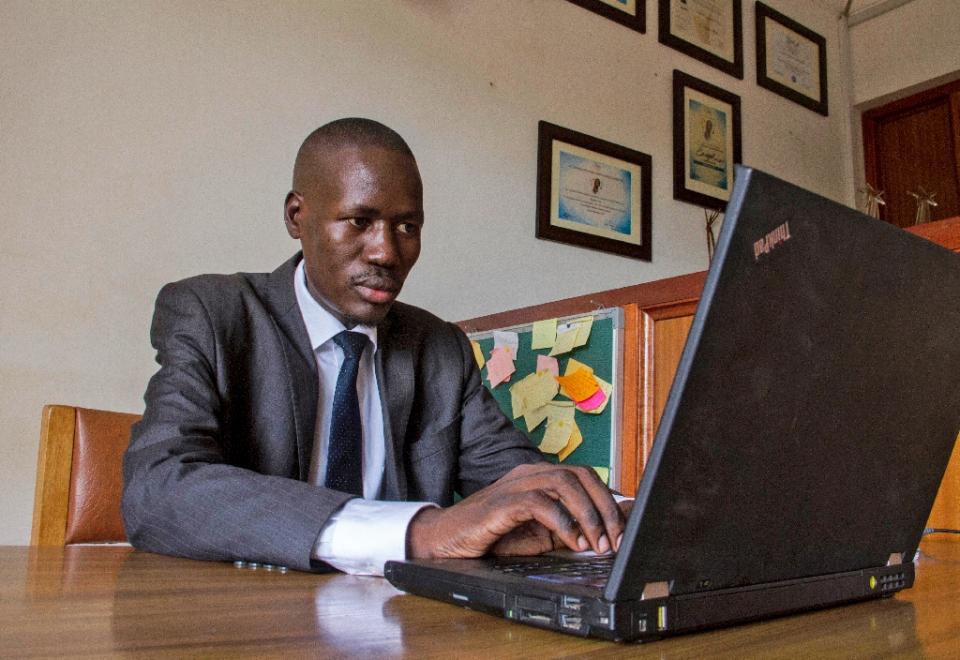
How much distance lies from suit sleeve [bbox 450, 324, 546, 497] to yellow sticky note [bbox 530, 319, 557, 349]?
0.39 m

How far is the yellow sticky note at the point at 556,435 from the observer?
1726mm

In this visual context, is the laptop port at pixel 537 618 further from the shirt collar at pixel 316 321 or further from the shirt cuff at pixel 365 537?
the shirt collar at pixel 316 321

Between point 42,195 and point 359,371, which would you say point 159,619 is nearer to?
point 359,371

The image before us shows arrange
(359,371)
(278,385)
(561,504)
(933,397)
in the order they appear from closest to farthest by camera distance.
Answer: (933,397) < (561,504) < (278,385) < (359,371)

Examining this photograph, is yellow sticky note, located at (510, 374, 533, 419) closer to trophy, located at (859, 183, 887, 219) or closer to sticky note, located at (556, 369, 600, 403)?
sticky note, located at (556, 369, 600, 403)

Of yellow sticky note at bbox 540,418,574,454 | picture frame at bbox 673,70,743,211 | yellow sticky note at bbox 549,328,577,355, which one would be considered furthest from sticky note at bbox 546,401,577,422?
picture frame at bbox 673,70,743,211

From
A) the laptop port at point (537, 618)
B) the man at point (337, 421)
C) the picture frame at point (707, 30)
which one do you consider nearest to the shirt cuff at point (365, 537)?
the man at point (337, 421)

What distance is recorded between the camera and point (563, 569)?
22.7 inches

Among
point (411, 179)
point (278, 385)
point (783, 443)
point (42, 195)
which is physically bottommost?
point (783, 443)

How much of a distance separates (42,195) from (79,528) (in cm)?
88

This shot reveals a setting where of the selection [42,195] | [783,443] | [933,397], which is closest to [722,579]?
[783,443]

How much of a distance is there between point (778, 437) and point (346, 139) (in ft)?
3.08

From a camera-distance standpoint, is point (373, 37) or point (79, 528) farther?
point (373, 37)

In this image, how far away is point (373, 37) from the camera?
2.27m
